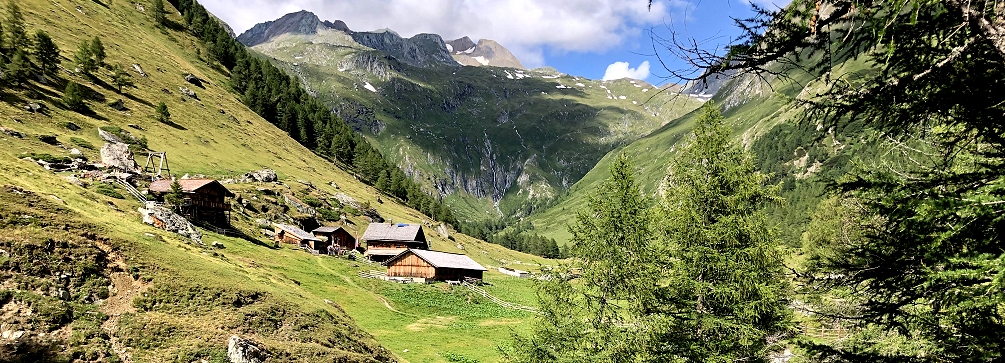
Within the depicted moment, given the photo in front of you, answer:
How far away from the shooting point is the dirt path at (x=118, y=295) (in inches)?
707

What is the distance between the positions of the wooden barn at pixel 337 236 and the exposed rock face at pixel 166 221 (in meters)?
29.5

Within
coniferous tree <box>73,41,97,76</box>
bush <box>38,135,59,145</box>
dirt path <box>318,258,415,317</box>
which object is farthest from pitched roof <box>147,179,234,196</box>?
coniferous tree <box>73,41,97,76</box>

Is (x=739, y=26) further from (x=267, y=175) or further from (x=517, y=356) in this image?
(x=267, y=175)

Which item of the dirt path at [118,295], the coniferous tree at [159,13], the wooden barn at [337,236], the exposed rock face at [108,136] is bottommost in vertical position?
the wooden barn at [337,236]

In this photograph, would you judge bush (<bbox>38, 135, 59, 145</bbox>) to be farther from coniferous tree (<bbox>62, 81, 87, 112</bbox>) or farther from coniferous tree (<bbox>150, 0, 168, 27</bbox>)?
coniferous tree (<bbox>150, 0, 168, 27</bbox>)

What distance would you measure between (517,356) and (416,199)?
13434 centimetres

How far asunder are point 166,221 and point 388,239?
139ft

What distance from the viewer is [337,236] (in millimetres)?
77250

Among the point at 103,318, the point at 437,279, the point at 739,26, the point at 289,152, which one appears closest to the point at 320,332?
the point at 103,318

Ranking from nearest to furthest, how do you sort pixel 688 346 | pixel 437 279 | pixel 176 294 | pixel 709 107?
pixel 688 346, pixel 709 107, pixel 176 294, pixel 437 279

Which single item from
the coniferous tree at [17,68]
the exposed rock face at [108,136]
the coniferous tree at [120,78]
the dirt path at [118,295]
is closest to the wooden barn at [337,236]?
the exposed rock face at [108,136]

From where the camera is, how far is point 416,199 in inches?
5920

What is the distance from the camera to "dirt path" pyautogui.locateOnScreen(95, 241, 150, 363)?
59.0ft

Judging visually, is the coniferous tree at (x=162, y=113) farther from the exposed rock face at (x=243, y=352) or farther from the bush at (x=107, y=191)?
the exposed rock face at (x=243, y=352)
